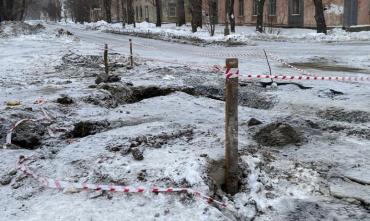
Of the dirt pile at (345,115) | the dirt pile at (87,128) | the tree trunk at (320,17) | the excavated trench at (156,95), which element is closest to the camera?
the dirt pile at (87,128)

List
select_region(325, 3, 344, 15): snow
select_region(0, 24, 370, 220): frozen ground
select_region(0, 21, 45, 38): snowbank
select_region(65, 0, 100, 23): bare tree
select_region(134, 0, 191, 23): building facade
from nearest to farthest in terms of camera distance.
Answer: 1. select_region(0, 24, 370, 220): frozen ground
2. select_region(325, 3, 344, 15): snow
3. select_region(0, 21, 45, 38): snowbank
4. select_region(134, 0, 191, 23): building facade
5. select_region(65, 0, 100, 23): bare tree

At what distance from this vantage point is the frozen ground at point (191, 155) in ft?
15.9

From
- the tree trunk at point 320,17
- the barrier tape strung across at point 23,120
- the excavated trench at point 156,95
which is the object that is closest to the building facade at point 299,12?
the tree trunk at point 320,17

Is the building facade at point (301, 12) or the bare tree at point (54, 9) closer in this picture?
the building facade at point (301, 12)

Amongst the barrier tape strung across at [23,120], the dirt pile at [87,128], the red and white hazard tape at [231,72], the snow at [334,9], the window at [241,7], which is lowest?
the dirt pile at [87,128]

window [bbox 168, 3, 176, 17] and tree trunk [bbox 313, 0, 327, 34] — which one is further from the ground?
window [bbox 168, 3, 176, 17]

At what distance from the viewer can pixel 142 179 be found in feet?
17.3

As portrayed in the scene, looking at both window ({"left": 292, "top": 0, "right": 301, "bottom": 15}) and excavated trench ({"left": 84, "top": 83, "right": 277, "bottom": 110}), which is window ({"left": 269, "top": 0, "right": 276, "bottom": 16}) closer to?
window ({"left": 292, "top": 0, "right": 301, "bottom": 15})

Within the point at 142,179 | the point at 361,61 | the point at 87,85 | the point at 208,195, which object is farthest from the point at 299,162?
the point at 361,61

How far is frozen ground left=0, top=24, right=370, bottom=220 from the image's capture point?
483 centimetres

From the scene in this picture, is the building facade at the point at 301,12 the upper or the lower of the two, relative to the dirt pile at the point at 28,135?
upper

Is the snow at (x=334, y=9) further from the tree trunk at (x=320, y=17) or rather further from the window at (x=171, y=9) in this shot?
the window at (x=171, y=9)

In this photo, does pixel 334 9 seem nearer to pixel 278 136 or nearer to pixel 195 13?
pixel 195 13

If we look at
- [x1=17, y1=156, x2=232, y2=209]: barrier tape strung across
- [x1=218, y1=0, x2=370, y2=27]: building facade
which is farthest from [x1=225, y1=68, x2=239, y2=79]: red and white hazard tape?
[x1=218, y1=0, x2=370, y2=27]: building facade
